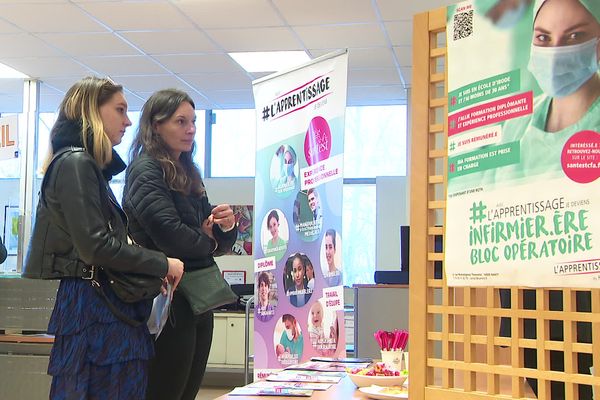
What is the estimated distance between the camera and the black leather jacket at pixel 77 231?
6.59 ft

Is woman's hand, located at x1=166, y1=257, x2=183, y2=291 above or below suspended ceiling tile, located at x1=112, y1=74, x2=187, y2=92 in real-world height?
below

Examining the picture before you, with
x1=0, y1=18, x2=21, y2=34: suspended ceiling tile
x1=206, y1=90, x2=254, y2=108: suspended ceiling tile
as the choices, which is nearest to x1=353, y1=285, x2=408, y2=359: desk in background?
x1=0, y1=18, x2=21, y2=34: suspended ceiling tile

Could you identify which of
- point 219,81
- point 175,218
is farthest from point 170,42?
point 175,218

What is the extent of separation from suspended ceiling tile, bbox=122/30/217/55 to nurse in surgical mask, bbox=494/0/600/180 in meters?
5.29

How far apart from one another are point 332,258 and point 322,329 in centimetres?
34

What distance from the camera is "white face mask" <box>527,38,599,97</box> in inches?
37.1

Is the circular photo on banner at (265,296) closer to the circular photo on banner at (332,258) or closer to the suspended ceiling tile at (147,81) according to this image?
the circular photo on banner at (332,258)

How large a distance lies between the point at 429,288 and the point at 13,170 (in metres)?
8.93

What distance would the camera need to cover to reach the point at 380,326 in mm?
4730

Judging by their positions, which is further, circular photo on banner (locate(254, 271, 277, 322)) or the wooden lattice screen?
circular photo on banner (locate(254, 271, 277, 322))

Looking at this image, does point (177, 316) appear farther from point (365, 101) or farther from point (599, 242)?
point (365, 101)

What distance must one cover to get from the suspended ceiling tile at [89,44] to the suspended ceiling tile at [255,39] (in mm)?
843

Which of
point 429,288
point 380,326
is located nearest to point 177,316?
point 429,288

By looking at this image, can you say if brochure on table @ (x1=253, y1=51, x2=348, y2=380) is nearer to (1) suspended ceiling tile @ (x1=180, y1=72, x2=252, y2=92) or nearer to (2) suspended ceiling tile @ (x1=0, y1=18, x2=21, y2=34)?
(2) suspended ceiling tile @ (x1=0, y1=18, x2=21, y2=34)
